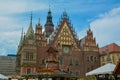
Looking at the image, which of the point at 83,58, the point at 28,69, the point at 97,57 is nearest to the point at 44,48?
the point at 28,69

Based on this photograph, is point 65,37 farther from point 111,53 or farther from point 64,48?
point 111,53

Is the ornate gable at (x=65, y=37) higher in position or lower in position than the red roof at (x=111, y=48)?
higher

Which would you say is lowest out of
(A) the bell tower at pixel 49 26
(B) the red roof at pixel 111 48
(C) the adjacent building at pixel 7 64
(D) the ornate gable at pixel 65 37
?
(C) the adjacent building at pixel 7 64

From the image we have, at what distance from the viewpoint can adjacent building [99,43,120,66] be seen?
51219 mm

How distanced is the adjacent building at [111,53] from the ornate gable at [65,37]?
6.78m

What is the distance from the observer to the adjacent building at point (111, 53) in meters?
51.2

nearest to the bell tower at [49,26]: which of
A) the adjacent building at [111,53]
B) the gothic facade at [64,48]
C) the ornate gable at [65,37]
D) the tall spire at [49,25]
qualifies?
the tall spire at [49,25]

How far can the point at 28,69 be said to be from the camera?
154 ft

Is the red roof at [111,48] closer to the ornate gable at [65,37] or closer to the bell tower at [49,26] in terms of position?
the ornate gable at [65,37]

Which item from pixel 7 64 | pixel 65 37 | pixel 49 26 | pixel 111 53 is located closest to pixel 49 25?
pixel 49 26

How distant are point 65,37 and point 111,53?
39.3 feet

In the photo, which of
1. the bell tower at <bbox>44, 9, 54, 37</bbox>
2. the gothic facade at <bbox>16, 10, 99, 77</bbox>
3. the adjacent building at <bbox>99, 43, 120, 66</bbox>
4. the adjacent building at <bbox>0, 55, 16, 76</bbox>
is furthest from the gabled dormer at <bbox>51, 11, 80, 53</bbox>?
the bell tower at <bbox>44, 9, 54, 37</bbox>

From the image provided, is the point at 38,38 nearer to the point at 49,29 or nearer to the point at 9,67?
the point at 9,67

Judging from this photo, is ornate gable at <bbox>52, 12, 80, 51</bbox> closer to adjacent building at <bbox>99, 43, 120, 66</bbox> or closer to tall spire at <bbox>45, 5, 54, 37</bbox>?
adjacent building at <bbox>99, 43, 120, 66</bbox>
